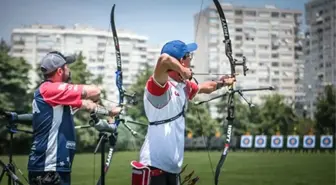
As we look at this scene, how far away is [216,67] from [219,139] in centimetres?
1241

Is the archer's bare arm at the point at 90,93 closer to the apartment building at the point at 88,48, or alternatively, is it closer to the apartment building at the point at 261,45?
the apartment building at the point at 88,48

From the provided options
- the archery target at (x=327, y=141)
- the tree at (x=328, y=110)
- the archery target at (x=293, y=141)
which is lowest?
the archery target at (x=293, y=141)

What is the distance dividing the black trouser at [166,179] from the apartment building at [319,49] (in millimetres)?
16128

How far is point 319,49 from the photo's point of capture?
22641mm

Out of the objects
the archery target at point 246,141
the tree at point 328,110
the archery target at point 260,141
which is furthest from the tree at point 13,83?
the tree at point 328,110

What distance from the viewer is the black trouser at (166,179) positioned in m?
4.39

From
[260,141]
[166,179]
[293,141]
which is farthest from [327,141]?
[166,179]

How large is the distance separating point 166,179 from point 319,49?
62.6 feet

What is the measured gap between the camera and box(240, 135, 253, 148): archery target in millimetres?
31516

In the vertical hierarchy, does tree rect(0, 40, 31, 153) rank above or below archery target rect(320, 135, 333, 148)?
above

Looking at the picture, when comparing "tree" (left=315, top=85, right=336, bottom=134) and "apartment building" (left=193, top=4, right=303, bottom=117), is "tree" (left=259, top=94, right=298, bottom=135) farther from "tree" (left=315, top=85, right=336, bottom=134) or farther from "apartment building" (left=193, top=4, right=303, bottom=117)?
"tree" (left=315, top=85, right=336, bottom=134)

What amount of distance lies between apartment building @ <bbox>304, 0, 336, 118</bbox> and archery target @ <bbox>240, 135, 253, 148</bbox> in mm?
5425

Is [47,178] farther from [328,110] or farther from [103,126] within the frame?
[328,110]

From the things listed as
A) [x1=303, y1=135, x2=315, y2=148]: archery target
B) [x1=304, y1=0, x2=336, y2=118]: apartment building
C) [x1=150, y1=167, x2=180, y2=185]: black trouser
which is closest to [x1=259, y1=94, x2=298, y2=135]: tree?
[x1=303, y1=135, x2=315, y2=148]: archery target
